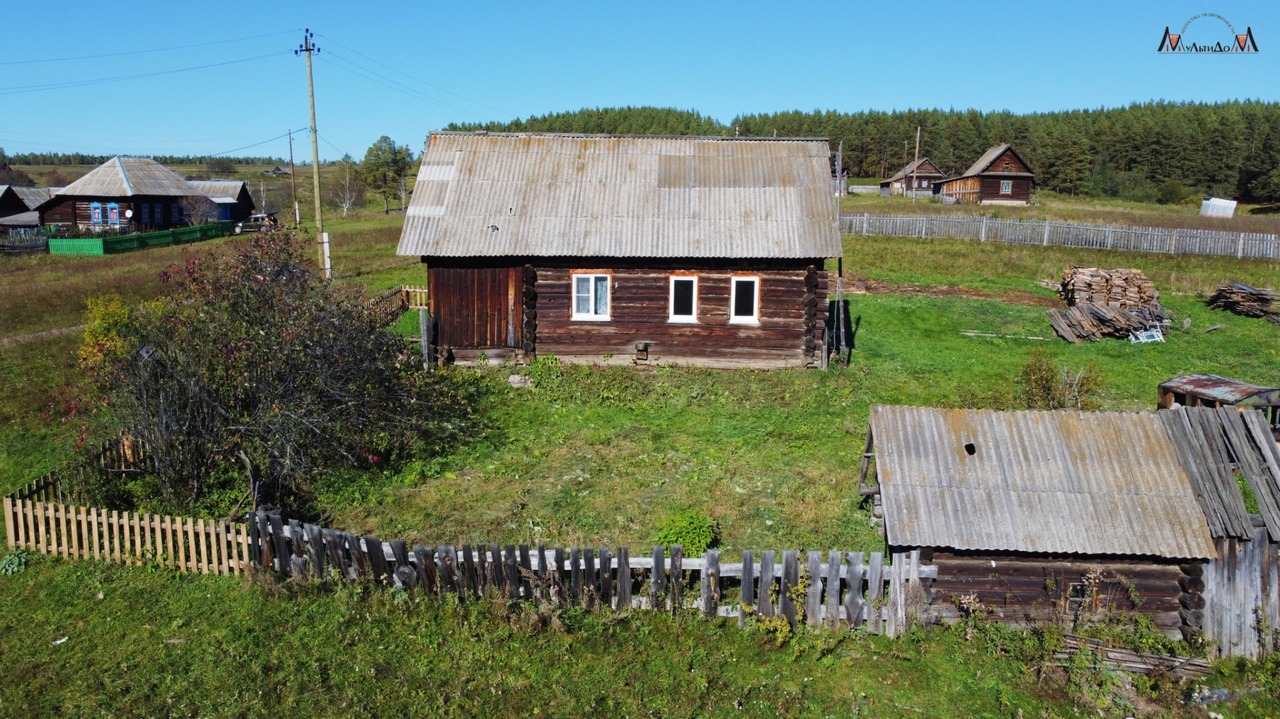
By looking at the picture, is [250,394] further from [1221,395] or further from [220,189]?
[220,189]

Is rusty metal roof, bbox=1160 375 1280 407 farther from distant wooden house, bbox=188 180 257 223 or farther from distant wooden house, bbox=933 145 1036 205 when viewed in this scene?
distant wooden house, bbox=188 180 257 223

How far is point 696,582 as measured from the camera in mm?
9891

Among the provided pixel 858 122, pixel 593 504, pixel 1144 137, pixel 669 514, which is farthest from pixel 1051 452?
pixel 858 122

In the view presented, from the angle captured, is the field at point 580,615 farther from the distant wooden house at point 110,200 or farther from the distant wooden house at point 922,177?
the distant wooden house at point 922,177

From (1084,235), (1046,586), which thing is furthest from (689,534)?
(1084,235)

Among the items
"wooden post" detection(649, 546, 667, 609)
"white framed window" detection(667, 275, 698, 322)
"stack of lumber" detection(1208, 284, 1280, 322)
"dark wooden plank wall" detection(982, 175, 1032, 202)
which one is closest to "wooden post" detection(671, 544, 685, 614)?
"wooden post" detection(649, 546, 667, 609)

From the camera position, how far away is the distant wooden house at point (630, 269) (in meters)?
19.3

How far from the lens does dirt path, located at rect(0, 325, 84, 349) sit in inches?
829

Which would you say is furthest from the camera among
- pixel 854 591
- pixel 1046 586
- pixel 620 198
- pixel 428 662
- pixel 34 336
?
pixel 34 336

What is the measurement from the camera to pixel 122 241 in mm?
45281

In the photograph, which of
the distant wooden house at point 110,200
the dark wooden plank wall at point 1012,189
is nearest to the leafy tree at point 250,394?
the distant wooden house at point 110,200

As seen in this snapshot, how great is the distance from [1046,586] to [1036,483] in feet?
3.74

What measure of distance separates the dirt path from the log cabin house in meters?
21.9

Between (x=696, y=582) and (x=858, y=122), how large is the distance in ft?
390
